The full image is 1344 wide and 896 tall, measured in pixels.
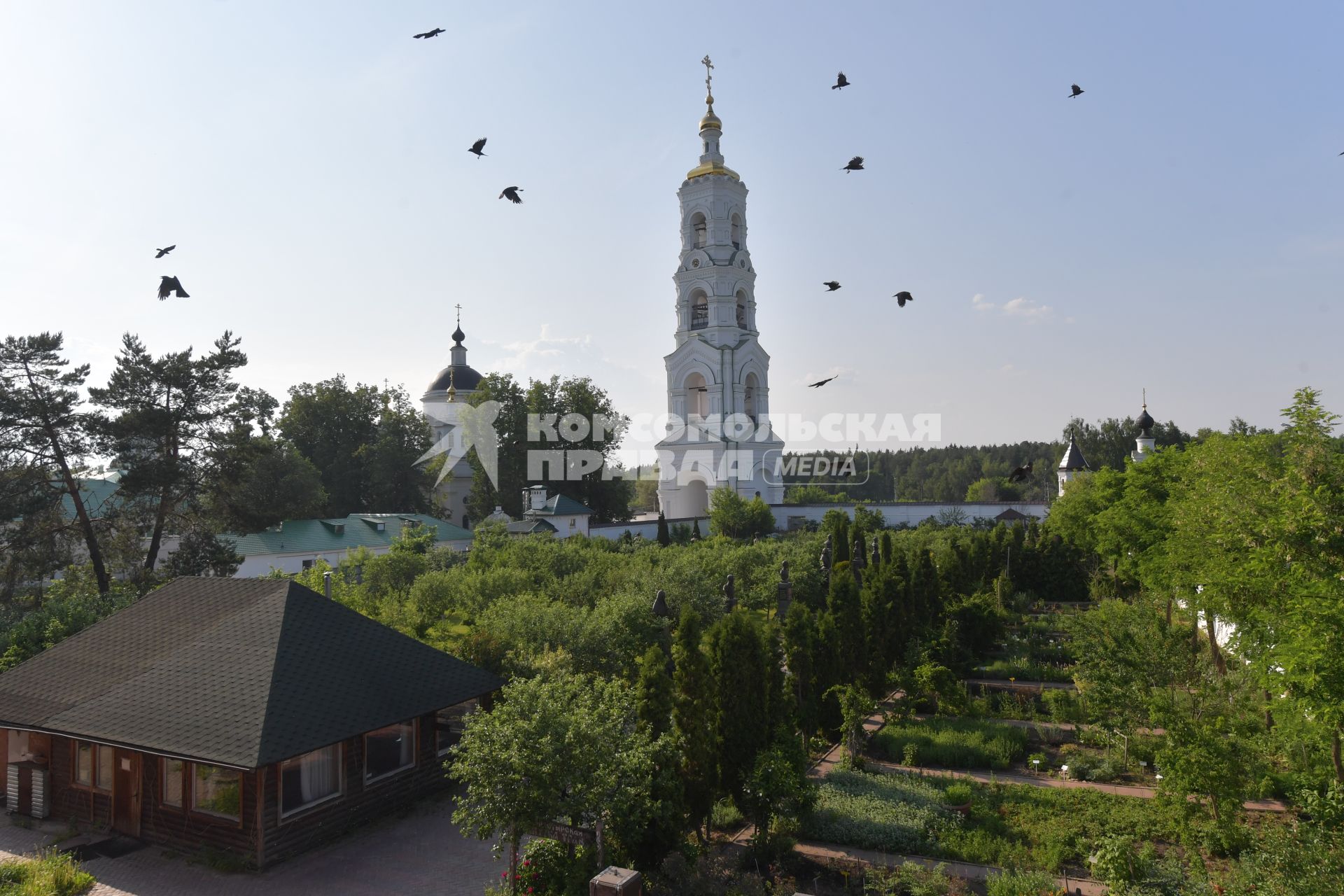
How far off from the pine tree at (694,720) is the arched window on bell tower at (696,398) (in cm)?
3485

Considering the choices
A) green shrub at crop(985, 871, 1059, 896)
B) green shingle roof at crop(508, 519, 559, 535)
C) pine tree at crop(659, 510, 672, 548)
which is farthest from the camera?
pine tree at crop(659, 510, 672, 548)

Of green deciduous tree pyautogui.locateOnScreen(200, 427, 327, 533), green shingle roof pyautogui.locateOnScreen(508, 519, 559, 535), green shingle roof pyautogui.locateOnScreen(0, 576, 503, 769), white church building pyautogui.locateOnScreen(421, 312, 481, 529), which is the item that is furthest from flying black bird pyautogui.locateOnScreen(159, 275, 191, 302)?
white church building pyautogui.locateOnScreen(421, 312, 481, 529)

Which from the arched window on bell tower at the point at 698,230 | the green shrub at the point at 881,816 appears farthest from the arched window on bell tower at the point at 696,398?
the green shrub at the point at 881,816

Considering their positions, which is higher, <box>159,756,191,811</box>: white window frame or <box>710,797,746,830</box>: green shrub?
<box>159,756,191,811</box>: white window frame

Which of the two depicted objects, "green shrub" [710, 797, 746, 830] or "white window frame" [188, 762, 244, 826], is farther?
"green shrub" [710, 797, 746, 830]

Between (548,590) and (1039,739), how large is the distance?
12630 mm

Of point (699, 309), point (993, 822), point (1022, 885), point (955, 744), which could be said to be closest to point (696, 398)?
point (699, 309)

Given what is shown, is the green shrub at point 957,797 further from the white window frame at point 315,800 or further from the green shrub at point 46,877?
the green shrub at point 46,877

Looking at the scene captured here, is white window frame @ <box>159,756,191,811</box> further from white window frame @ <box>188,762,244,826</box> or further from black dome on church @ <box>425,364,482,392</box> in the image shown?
black dome on church @ <box>425,364,482,392</box>

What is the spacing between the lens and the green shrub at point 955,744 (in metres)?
12.9

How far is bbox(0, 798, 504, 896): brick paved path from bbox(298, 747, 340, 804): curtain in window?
26.5 inches

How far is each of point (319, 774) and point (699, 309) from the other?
124 ft

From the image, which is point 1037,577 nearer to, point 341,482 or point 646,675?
point 646,675

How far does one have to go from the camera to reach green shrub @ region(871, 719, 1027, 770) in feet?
42.2
